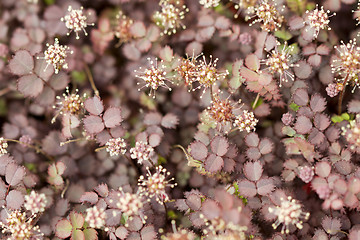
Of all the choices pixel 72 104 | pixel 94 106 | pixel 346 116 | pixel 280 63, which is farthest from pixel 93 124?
pixel 346 116

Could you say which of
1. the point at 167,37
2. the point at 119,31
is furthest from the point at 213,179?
the point at 119,31

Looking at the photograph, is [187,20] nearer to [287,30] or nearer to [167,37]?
[167,37]

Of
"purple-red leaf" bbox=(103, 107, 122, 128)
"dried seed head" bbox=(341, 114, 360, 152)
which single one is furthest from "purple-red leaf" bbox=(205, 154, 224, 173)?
"dried seed head" bbox=(341, 114, 360, 152)

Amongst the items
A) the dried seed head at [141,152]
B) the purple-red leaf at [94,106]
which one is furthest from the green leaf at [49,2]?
the dried seed head at [141,152]

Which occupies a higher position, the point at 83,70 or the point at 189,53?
the point at 189,53

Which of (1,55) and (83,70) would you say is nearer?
(1,55)

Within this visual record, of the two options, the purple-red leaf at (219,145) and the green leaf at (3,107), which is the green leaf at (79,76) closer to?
the green leaf at (3,107)

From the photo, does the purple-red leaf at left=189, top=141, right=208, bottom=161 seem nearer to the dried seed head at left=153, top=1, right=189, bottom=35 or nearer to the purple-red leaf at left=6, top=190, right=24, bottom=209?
the dried seed head at left=153, top=1, right=189, bottom=35
